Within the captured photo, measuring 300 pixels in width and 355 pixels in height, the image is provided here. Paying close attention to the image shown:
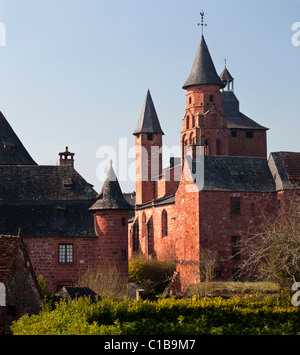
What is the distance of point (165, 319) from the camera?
1820 cm

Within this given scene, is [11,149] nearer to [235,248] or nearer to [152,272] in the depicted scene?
[152,272]

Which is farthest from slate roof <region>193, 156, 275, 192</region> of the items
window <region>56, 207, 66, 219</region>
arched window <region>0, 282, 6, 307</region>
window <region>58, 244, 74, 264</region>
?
arched window <region>0, 282, 6, 307</region>

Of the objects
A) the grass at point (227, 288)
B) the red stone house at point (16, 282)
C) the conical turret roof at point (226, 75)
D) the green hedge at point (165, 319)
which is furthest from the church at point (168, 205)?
the green hedge at point (165, 319)

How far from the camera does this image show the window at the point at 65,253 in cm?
4550

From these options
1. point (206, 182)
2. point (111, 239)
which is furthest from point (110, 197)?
point (206, 182)

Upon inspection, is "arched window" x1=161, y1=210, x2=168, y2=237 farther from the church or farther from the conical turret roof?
the conical turret roof

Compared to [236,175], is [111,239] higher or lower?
lower

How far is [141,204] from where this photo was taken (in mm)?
74750

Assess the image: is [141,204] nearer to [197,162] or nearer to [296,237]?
[197,162]

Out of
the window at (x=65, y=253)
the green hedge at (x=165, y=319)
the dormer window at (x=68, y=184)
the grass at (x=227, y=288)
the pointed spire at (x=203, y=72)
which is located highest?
the pointed spire at (x=203, y=72)

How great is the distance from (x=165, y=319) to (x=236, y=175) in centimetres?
3659

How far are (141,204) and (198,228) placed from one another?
2289 cm

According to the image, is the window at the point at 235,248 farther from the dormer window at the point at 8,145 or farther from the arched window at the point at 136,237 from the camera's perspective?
the arched window at the point at 136,237

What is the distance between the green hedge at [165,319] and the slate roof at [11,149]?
32.5m
